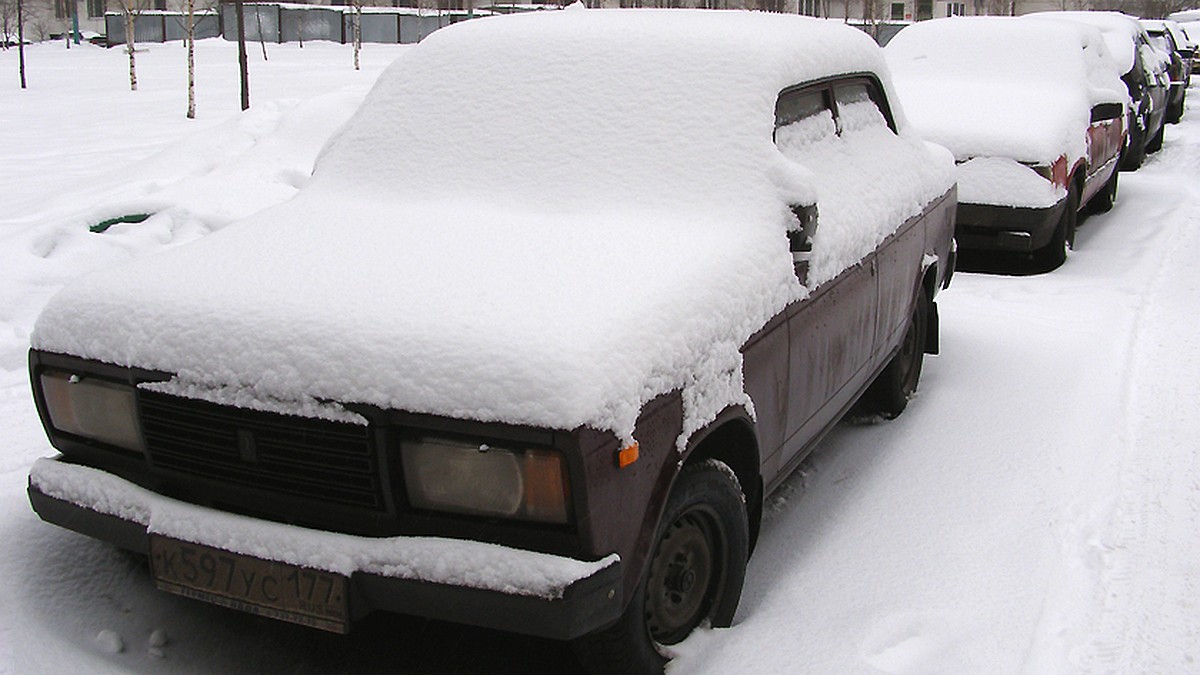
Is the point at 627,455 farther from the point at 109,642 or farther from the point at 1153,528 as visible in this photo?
the point at 1153,528

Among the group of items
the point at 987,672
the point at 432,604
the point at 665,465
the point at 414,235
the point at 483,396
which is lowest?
the point at 987,672

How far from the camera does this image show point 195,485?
269 cm

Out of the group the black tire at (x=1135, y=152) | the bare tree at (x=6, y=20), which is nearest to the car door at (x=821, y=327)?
the black tire at (x=1135, y=152)

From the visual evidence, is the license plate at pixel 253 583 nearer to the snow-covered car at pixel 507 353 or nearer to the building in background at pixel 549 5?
the snow-covered car at pixel 507 353

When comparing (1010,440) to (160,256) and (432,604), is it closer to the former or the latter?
Result: (432,604)

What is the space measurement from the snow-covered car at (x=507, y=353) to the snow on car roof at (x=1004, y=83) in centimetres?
390

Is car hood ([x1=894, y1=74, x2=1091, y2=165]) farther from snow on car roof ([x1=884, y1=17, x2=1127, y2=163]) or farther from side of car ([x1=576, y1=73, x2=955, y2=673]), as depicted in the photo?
side of car ([x1=576, y1=73, x2=955, y2=673])

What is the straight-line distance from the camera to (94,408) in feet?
9.20

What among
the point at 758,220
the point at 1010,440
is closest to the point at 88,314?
the point at 758,220

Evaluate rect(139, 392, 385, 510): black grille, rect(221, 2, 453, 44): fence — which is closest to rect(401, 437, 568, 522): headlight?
rect(139, 392, 385, 510): black grille

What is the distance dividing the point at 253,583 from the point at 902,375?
3.41m

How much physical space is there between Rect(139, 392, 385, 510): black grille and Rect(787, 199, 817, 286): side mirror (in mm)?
1536

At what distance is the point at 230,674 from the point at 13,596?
0.71 meters

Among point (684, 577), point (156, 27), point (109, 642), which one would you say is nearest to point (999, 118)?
point (684, 577)
